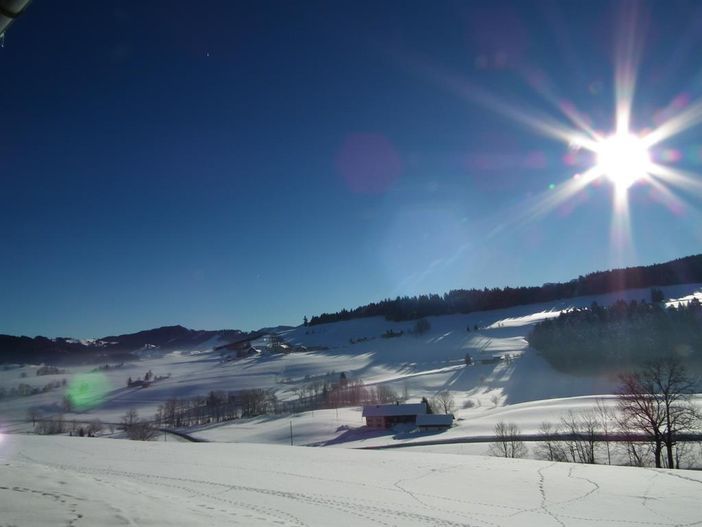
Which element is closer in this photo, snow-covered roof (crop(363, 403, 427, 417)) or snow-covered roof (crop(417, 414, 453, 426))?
snow-covered roof (crop(417, 414, 453, 426))

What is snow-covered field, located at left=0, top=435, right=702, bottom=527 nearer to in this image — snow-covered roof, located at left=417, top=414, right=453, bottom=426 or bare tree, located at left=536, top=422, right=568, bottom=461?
bare tree, located at left=536, top=422, right=568, bottom=461

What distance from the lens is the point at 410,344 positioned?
6718 inches

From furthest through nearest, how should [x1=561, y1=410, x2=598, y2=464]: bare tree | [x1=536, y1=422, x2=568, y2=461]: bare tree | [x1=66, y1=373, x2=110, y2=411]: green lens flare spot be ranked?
[x1=66, y1=373, x2=110, y2=411]: green lens flare spot → [x1=536, y1=422, x2=568, y2=461]: bare tree → [x1=561, y1=410, x2=598, y2=464]: bare tree

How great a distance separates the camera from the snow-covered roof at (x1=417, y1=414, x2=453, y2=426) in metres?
61.8

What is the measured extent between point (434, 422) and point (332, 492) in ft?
174

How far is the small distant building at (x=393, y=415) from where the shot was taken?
67.5m

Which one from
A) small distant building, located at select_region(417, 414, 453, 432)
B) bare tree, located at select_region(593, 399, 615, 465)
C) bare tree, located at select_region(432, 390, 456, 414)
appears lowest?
bare tree, located at select_region(432, 390, 456, 414)

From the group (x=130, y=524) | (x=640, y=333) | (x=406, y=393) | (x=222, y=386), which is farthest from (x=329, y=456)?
(x=222, y=386)

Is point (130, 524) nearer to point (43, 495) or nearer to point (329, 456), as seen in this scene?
point (43, 495)

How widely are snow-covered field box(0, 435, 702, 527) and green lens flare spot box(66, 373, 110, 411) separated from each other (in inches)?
4826

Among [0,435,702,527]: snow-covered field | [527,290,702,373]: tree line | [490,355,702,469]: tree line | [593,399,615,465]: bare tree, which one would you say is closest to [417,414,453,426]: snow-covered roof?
[490,355,702,469]: tree line

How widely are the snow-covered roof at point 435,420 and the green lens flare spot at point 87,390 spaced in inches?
3839

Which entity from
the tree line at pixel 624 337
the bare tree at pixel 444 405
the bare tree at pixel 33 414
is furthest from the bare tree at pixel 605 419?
the bare tree at pixel 33 414

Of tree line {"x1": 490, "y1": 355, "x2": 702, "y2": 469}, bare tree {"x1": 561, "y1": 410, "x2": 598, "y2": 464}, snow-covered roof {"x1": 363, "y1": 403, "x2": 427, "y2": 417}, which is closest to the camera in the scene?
tree line {"x1": 490, "y1": 355, "x2": 702, "y2": 469}
